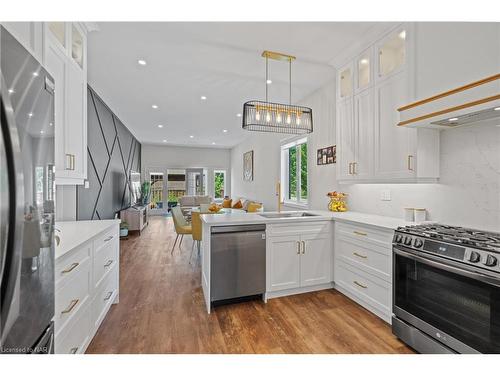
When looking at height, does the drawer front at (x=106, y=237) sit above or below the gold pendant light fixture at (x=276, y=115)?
below

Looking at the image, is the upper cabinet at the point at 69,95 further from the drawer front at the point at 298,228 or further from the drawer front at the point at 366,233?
the drawer front at the point at 366,233

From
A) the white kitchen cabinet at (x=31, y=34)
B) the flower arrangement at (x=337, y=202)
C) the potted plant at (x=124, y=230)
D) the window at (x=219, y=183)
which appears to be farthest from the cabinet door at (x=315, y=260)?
the window at (x=219, y=183)

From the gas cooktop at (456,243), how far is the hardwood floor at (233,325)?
0.85m

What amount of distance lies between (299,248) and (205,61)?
2.61 meters

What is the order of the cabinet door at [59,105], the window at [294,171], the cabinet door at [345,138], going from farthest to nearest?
the window at [294,171]
the cabinet door at [345,138]
the cabinet door at [59,105]

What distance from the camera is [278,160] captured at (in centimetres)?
555

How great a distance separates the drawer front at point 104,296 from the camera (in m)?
2.01

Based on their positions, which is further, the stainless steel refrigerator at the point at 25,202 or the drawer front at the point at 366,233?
the drawer front at the point at 366,233

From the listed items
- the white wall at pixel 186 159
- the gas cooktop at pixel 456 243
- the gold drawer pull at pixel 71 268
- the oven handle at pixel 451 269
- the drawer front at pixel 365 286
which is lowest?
the drawer front at pixel 365 286

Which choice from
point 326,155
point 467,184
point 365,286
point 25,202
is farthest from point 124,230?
point 467,184

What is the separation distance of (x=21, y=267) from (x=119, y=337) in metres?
1.56

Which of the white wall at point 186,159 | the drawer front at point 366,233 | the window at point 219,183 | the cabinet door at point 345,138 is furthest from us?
the window at point 219,183
